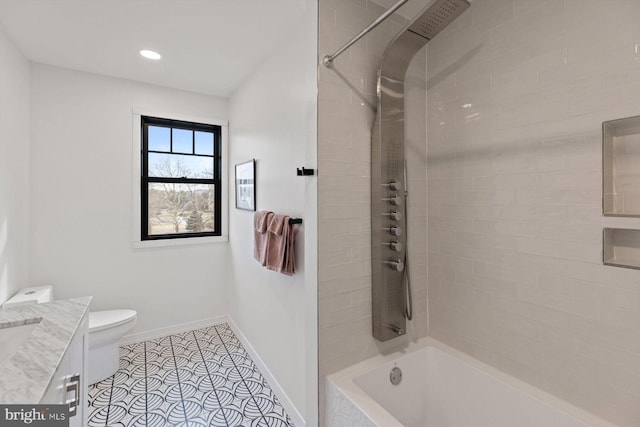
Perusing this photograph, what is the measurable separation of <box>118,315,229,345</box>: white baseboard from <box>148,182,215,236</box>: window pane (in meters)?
1.01

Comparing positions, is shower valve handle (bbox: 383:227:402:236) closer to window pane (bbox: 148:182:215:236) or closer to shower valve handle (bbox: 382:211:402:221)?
shower valve handle (bbox: 382:211:402:221)

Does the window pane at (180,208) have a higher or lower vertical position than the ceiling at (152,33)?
lower

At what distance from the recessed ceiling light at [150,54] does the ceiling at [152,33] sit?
0.04 metres

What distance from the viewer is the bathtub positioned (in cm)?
134

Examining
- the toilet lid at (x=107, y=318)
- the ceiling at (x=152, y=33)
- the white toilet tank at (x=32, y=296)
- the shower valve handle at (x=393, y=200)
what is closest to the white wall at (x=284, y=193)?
the ceiling at (x=152, y=33)

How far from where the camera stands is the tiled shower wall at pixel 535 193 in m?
1.22

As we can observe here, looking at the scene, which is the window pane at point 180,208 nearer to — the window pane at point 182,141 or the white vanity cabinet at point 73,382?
the window pane at point 182,141

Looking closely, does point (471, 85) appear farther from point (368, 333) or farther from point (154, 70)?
point (154, 70)

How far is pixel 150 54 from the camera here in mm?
2381

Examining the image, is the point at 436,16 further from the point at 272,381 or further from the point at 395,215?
the point at 272,381

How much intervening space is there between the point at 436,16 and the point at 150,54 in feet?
→ 7.22

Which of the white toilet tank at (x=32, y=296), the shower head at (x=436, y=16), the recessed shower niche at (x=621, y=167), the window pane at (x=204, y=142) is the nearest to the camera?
the recessed shower niche at (x=621, y=167)

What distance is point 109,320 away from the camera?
95.2 inches

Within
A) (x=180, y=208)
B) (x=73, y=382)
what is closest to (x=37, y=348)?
(x=73, y=382)
